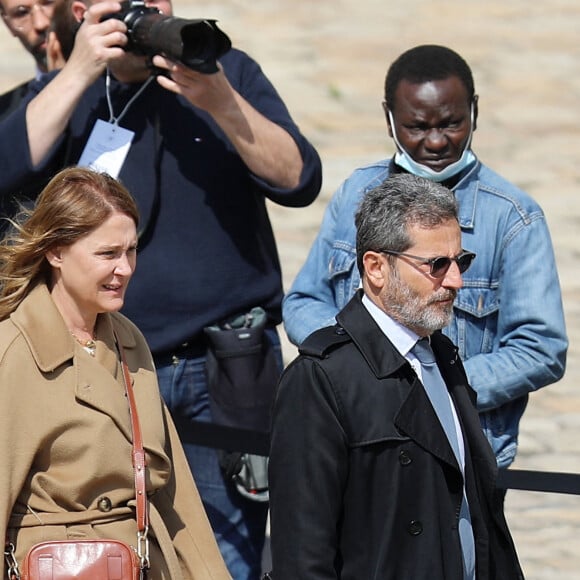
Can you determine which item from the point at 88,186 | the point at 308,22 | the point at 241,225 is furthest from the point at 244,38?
the point at 88,186

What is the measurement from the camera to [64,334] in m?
3.68

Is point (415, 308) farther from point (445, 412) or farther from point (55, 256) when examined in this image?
point (55, 256)

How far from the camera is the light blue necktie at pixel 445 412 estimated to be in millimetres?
3561

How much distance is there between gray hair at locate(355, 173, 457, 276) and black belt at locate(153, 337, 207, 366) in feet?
3.85

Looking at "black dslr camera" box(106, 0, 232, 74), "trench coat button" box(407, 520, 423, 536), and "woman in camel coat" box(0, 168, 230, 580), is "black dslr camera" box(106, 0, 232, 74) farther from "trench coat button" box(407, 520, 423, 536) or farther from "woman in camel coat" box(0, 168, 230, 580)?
"trench coat button" box(407, 520, 423, 536)

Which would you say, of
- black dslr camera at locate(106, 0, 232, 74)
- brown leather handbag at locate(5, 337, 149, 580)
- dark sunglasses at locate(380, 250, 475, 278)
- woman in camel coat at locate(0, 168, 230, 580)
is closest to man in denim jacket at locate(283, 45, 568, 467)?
black dslr camera at locate(106, 0, 232, 74)

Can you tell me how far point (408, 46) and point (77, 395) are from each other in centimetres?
878

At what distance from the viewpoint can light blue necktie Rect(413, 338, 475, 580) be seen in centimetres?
356

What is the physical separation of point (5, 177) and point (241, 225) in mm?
734

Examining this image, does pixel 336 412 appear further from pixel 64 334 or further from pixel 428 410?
pixel 64 334

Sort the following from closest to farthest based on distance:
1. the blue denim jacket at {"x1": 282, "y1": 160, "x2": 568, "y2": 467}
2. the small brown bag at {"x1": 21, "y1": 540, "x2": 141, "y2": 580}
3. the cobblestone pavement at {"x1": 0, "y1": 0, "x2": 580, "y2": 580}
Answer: the small brown bag at {"x1": 21, "y1": 540, "x2": 141, "y2": 580}
the blue denim jacket at {"x1": 282, "y1": 160, "x2": 568, "y2": 467}
the cobblestone pavement at {"x1": 0, "y1": 0, "x2": 580, "y2": 580}

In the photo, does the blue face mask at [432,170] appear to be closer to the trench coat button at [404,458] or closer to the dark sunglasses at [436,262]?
the dark sunglasses at [436,262]

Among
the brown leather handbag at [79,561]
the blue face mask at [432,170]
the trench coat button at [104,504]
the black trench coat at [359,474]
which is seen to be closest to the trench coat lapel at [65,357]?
the trench coat button at [104,504]

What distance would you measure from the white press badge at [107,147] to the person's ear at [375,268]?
1.30m
